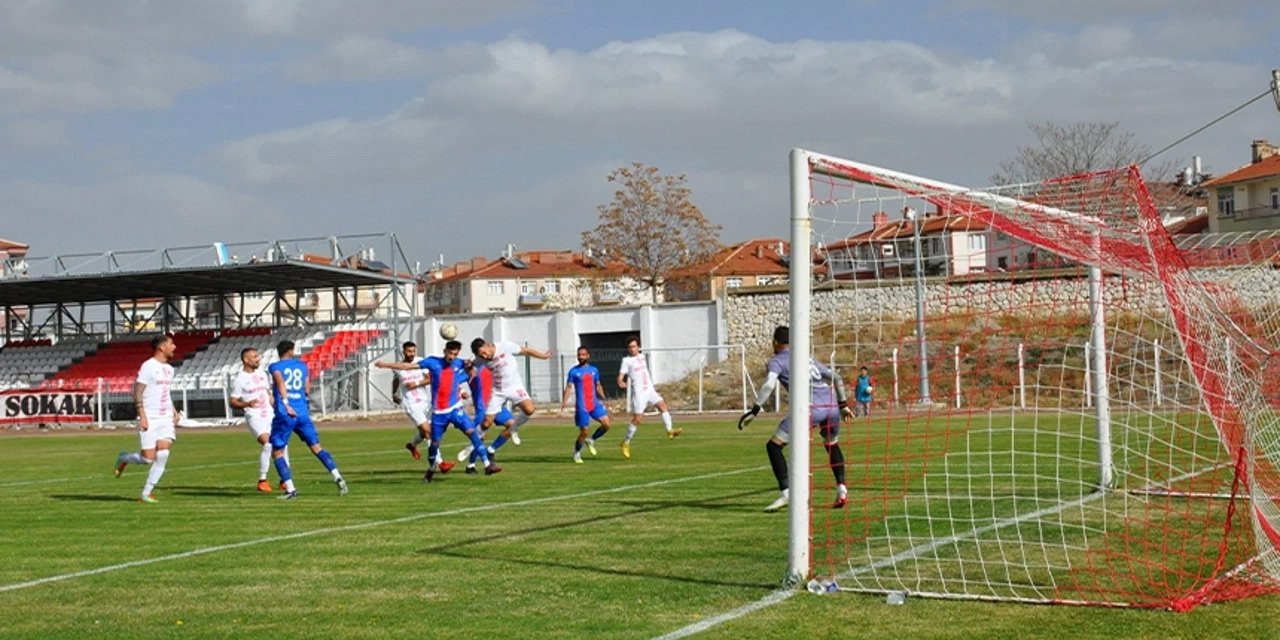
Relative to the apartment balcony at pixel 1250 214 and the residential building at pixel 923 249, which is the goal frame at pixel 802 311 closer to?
the residential building at pixel 923 249

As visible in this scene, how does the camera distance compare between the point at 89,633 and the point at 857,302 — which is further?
the point at 857,302

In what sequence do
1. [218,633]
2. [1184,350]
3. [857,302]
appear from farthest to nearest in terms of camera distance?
[857,302], [1184,350], [218,633]

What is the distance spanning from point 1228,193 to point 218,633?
2862 inches

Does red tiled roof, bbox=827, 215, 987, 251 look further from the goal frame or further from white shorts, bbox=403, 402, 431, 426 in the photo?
white shorts, bbox=403, 402, 431, 426

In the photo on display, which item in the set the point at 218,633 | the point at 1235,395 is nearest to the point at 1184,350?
the point at 1235,395

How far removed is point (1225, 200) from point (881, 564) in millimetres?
69221

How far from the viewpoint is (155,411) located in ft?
57.7

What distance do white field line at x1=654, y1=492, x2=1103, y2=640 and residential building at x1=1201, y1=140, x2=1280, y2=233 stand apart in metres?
59.4

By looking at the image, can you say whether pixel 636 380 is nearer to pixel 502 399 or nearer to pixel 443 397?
pixel 502 399

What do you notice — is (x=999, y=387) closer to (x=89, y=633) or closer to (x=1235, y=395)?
(x=1235, y=395)

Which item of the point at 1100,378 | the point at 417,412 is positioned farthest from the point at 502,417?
the point at 1100,378

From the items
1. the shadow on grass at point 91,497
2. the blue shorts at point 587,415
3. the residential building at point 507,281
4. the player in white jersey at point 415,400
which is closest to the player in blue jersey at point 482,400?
the player in white jersey at point 415,400

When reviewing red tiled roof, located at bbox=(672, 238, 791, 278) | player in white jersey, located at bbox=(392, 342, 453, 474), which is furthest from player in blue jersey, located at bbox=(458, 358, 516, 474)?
red tiled roof, located at bbox=(672, 238, 791, 278)

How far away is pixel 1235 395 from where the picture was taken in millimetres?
10195
